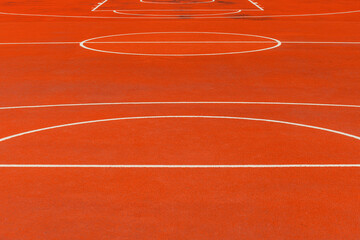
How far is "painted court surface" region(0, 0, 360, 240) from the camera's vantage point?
687 centimetres

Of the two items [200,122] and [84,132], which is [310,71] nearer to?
[200,122]

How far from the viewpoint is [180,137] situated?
9750 millimetres

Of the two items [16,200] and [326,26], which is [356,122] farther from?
[326,26]

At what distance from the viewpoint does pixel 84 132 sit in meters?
10.1

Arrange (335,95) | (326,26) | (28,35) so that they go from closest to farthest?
(335,95) → (28,35) → (326,26)

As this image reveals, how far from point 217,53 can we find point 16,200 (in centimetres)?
1083

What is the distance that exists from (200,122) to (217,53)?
7.32m

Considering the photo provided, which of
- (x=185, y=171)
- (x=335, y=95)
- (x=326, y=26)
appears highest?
(x=185, y=171)

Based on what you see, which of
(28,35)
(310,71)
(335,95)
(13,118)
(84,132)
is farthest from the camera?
(28,35)

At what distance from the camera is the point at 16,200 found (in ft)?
24.2

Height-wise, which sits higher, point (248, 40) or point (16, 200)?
point (16, 200)

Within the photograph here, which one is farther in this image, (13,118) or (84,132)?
(13,118)

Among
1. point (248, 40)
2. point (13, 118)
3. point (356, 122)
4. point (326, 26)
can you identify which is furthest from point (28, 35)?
point (356, 122)

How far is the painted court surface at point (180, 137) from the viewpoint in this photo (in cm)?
687
